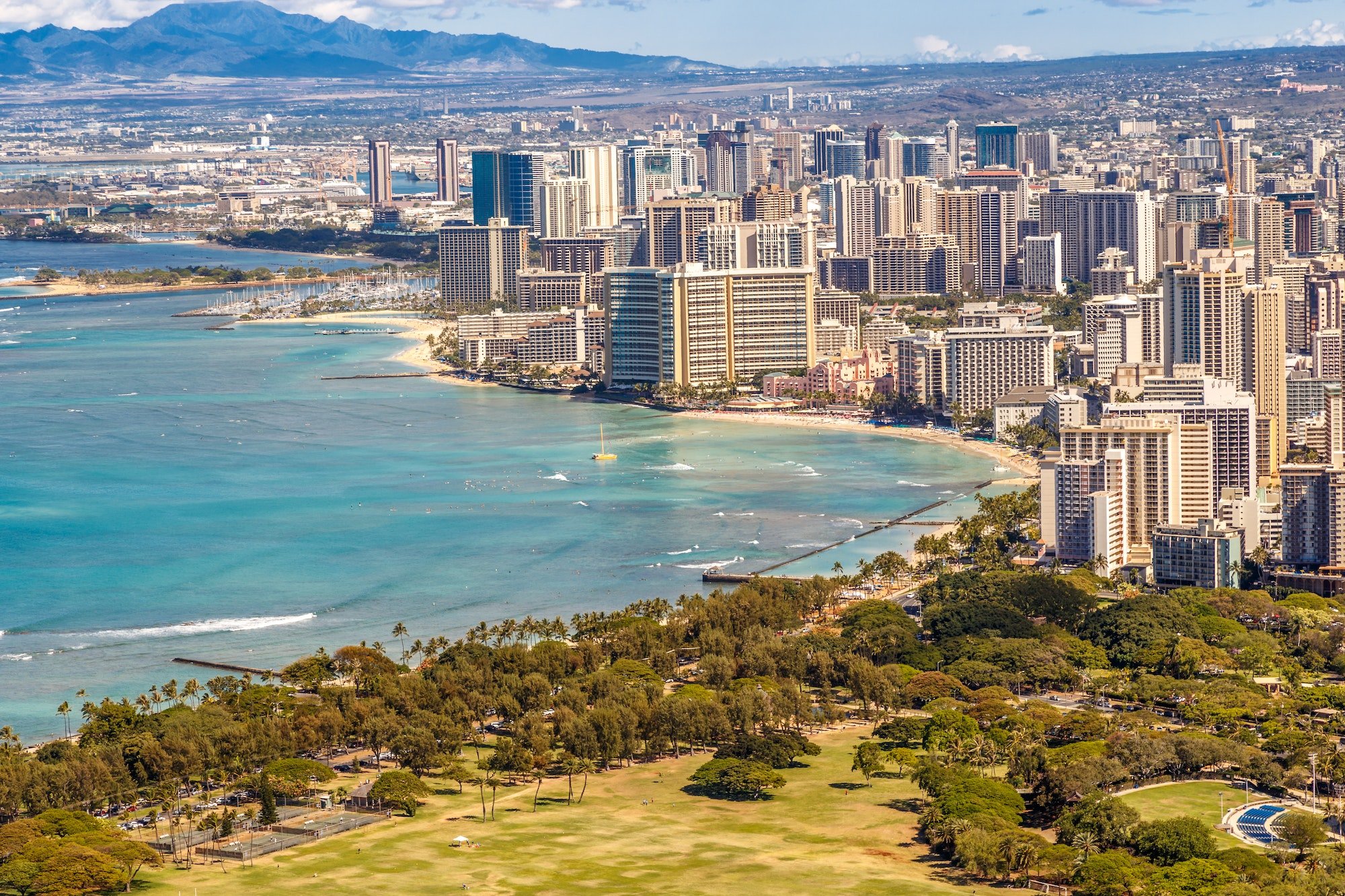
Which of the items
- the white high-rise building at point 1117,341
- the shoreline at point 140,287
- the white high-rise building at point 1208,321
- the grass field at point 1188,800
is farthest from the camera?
the shoreline at point 140,287

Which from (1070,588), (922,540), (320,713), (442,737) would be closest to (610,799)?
(442,737)

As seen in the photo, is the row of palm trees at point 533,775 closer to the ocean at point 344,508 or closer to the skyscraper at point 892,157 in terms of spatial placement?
the ocean at point 344,508

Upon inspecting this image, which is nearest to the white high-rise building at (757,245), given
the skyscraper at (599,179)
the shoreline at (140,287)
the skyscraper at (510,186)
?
the shoreline at (140,287)

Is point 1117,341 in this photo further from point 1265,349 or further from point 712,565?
point 712,565

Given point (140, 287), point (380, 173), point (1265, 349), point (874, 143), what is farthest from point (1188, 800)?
point (380, 173)

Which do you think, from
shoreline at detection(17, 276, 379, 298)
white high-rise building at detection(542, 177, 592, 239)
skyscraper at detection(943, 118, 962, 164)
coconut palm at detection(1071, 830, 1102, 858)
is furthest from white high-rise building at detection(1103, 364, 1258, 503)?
skyscraper at detection(943, 118, 962, 164)

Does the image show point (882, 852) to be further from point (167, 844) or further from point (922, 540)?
point (922, 540)
